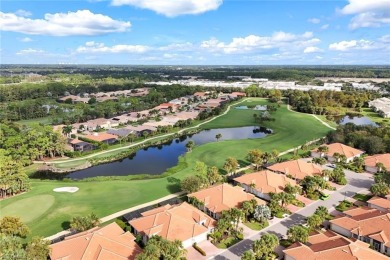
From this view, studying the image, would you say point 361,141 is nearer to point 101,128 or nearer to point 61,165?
point 61,165

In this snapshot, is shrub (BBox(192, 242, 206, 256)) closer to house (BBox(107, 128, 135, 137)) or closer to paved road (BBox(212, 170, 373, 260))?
paved road (BBox(212, 170, 373, 260))

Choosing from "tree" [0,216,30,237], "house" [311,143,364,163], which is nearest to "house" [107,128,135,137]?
"house" [311,143,364,163]

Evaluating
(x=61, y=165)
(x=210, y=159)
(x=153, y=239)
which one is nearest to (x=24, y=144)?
(x=61, y=165)

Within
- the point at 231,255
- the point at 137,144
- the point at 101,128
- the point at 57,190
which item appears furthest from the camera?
the point at 101,128

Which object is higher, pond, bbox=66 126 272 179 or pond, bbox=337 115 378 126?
pond, bbox=337 115 378 126

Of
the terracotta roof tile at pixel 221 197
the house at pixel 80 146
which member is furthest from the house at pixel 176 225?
the house at pixel 80 146
